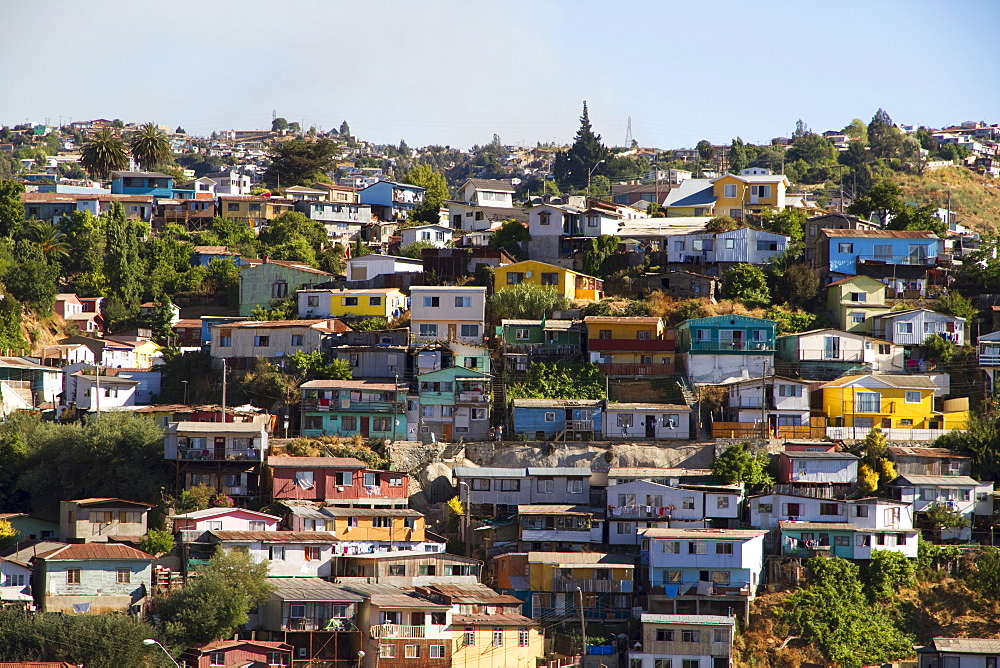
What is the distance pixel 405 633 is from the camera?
154ft

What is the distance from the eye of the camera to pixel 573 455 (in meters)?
57.9

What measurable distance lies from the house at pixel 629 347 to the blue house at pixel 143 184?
39674 millimetres

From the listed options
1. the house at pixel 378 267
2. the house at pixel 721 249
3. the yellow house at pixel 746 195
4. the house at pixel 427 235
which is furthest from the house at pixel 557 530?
the yellow house at pixel 746 195

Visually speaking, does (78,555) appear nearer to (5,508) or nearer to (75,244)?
(5,508)

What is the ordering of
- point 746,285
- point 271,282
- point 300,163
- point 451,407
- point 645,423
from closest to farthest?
point 645,423 < point 451,407 < point 746,285 < point 271,282 < point 300,163

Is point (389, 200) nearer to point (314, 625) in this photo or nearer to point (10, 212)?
point (10, 212)

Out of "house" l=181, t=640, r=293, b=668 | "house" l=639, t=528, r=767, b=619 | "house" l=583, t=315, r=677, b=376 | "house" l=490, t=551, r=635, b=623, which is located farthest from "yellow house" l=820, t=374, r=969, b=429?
"house" l=181, t=640, r=293, b=668

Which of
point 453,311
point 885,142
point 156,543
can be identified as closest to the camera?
point 156,543

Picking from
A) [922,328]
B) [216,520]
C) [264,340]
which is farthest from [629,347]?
[216,520]

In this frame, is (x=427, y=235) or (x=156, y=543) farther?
(x=427, y=235)

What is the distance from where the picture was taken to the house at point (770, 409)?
194 feet

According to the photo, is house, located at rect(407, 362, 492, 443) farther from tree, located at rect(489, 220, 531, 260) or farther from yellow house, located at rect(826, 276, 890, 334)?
yellow house, located at rect(826, 276, 890, 334)

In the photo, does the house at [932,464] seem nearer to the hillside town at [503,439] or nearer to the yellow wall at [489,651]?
the hillside town at [503,439]

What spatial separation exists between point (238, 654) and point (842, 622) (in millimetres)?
20647
